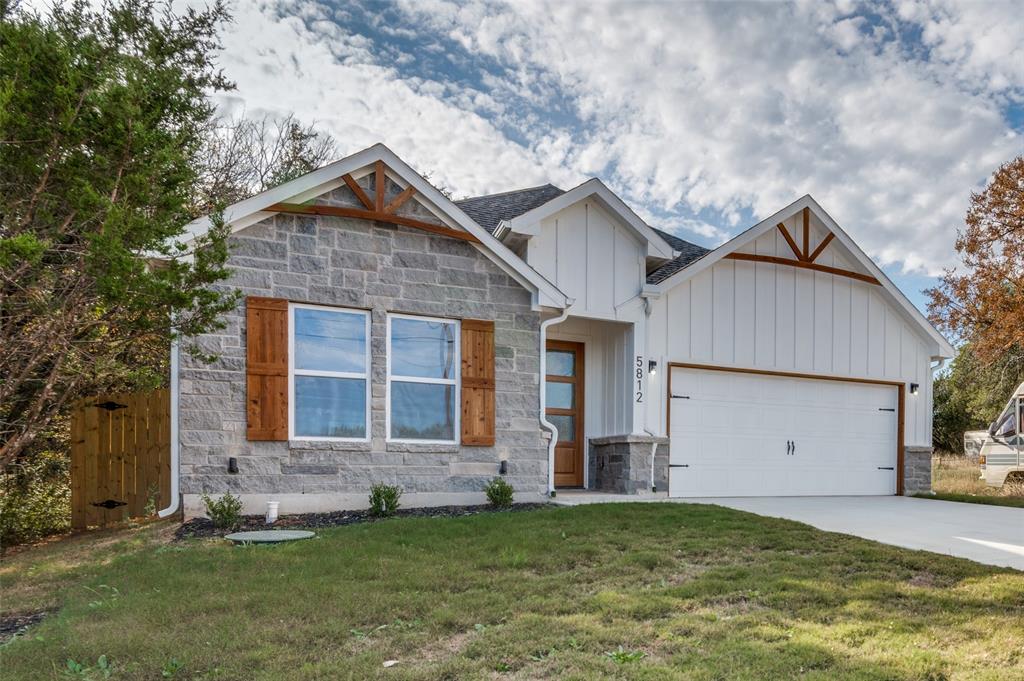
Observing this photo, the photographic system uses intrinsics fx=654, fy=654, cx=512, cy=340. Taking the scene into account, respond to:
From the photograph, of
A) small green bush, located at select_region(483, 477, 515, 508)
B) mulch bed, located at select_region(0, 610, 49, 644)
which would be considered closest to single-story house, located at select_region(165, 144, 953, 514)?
small green bush, located at select_region(483, 477, 515, 508)

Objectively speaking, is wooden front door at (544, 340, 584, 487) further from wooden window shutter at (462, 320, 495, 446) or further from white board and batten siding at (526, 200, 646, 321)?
wooden window shutter at (462, 320, 495, 446)

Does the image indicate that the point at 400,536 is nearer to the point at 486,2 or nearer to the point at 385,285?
the point at 385,285

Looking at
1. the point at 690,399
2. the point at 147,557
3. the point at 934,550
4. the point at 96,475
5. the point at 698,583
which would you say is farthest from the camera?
the point at 690,399

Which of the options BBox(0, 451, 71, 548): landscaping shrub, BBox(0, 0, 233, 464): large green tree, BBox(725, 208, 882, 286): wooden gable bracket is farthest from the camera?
BBox(725, 208, 882, 286): wooden gable bracket

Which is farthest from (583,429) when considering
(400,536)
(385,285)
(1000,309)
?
(1000,309)

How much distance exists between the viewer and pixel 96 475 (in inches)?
302

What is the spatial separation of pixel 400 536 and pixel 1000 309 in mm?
15422

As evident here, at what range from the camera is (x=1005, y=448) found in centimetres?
1276

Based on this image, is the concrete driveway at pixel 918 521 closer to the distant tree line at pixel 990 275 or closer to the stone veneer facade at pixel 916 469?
the stone veneer facade at pixel 916 469

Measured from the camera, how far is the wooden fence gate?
7.54m

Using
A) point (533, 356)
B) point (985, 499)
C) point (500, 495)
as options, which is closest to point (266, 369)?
point (500, 495)

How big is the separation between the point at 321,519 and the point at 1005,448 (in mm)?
12979

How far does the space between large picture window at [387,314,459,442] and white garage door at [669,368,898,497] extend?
3932mm

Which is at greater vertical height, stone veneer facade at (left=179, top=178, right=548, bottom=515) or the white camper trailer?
stone veneer facade at (left=179, top=178, right=548, bottom=515)
